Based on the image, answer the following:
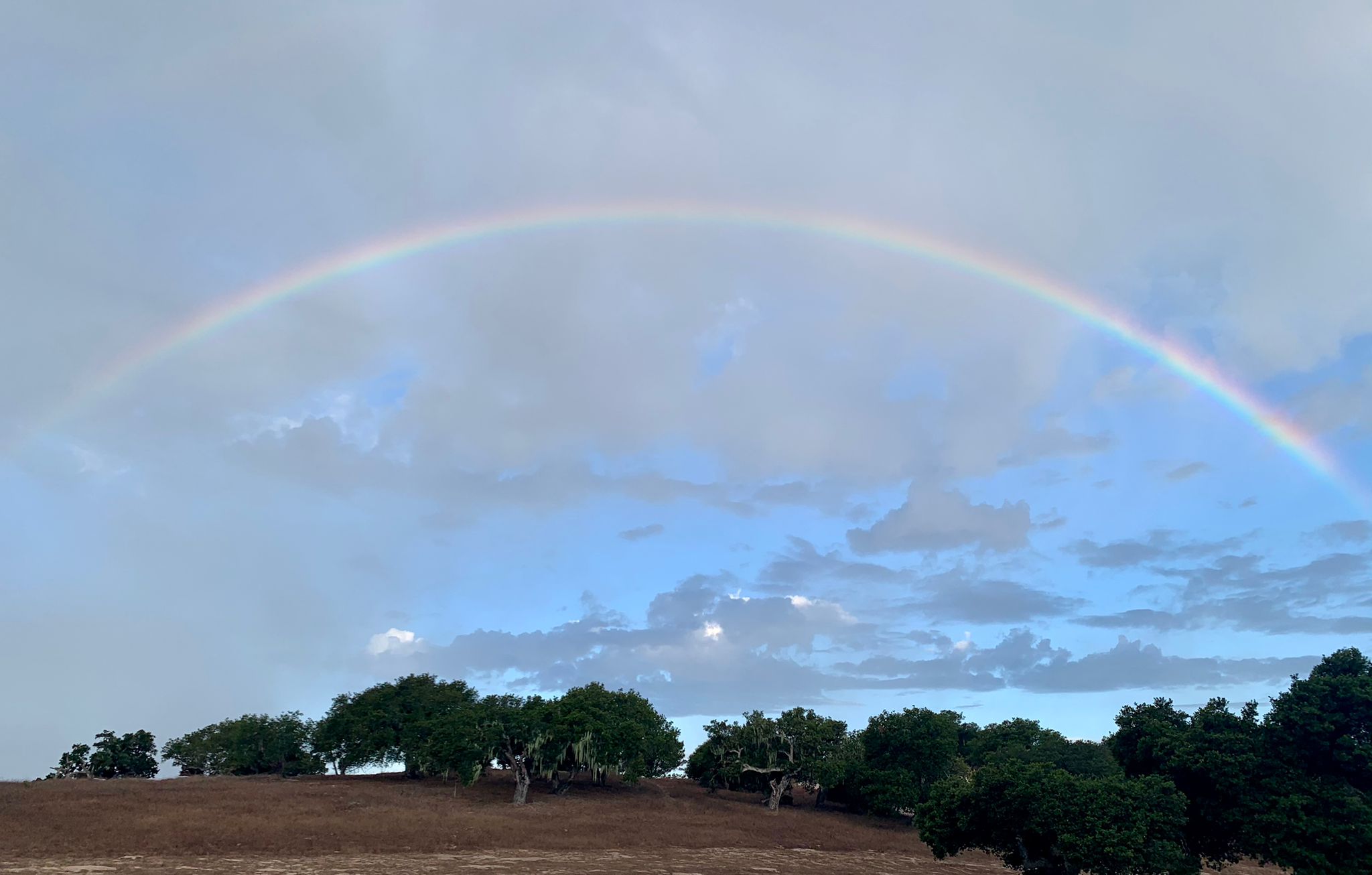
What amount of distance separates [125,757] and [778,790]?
104 meters

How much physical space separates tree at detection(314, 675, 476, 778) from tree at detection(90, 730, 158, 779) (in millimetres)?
38839

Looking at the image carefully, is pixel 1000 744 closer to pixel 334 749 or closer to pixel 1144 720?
pixel 1144 720

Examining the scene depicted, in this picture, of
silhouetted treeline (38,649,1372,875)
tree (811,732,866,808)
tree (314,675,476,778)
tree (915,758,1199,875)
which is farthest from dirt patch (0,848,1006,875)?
tree (314,675,476,778)

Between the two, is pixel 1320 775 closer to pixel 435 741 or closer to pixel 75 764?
pixel 435 741

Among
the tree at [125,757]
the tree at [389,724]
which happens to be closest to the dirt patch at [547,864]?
the tree at [389,724]

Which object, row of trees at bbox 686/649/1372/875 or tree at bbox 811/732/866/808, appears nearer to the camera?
row of trees at bbox 686/649/1372/875

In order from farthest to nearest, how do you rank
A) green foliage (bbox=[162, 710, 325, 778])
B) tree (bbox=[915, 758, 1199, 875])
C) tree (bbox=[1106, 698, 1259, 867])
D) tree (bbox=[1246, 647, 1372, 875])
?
1. green foliage (bbox=[162, 710, 325, 778])
2. tree (bbox=[1106, 698, 1259, 867])
3. tree (bbox=[915, 758, 1199, 875])
4. tree (bbox=[1246, 647, 1372, 875])

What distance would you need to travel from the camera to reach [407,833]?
53.9 m

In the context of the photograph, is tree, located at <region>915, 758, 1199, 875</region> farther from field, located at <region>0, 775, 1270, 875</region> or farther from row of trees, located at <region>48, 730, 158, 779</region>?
row of trees, located at <region>48, 730, 158, 779</region>

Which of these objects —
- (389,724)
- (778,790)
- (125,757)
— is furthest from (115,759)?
(778,790)

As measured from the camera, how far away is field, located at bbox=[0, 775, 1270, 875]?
43.7 metres

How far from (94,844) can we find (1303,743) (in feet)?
222

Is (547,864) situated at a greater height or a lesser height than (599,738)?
lesser

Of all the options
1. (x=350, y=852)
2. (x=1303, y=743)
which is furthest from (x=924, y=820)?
(x=350, y=852)
